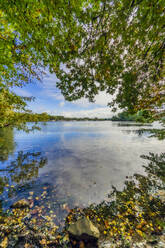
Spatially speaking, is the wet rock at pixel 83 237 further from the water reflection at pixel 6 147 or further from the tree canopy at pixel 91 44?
the water reflection at pixel 6 147

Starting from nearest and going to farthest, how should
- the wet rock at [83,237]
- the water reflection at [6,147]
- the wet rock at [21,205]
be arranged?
the wet rock at [83,237] < the wet rock at [21,205] < the water reflection at [6,147]

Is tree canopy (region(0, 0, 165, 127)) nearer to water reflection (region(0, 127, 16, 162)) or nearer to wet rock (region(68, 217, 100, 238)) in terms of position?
wet rock (region(68, 217, 100, 238))

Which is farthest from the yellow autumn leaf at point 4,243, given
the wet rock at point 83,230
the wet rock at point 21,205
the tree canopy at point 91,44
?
the tree canopy at point 91,44

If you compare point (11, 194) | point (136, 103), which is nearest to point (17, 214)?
point (11, 194)

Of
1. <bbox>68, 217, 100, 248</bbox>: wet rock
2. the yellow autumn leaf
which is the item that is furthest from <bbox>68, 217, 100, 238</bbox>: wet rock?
the yellow autumn leaf

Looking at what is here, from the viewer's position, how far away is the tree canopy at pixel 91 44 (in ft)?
10.1

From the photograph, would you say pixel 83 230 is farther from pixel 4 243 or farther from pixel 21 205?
pixel 21 205

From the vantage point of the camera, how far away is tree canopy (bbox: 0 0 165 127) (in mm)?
3086

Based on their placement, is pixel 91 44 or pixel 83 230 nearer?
pixel 83 230

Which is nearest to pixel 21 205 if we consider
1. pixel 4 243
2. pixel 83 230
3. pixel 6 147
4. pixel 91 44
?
pixel 4 243

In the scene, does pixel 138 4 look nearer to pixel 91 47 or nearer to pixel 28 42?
pixel 91 47

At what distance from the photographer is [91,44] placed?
4.49 metres

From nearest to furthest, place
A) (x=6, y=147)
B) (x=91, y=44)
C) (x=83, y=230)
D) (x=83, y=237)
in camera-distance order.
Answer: (x=83, y=237)
(x=83, y=230)
(x=91, y=44)
(x=6, y=147)

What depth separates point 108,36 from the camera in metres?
4.36
